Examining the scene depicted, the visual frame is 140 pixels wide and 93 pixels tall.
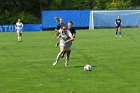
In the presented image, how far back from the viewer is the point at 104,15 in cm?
6994

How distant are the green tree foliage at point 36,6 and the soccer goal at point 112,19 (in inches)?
447

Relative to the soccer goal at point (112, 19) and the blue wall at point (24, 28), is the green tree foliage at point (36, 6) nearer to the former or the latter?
the blue wall at point (24, 28)

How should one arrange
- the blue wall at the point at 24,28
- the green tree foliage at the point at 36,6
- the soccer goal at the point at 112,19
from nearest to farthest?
the blue wall at the point at 24,28
the soccer goal at the point at 112,19
the green tree foliage at the point at 36,6

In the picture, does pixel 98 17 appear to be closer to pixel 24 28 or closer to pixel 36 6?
pixel 24 28

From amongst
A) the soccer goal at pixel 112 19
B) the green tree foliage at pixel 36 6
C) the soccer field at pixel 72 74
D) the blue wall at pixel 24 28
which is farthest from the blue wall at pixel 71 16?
the soccer field at pixel 72 74

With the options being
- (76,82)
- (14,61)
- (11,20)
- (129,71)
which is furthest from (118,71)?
(11,20)

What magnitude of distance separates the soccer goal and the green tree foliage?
11.3m

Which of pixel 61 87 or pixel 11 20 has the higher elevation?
pixel 61 87

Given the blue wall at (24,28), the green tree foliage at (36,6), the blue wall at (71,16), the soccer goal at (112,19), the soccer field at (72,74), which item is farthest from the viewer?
the green tree foliage at (36,6)

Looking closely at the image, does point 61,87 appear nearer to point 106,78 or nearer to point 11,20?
point 106,78

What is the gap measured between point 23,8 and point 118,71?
63.2 metres

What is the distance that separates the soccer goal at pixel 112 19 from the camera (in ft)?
227

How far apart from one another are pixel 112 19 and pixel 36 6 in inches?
650

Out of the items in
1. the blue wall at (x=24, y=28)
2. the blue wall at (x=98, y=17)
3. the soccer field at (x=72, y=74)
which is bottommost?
the blue wall at (x=24, y=28)
